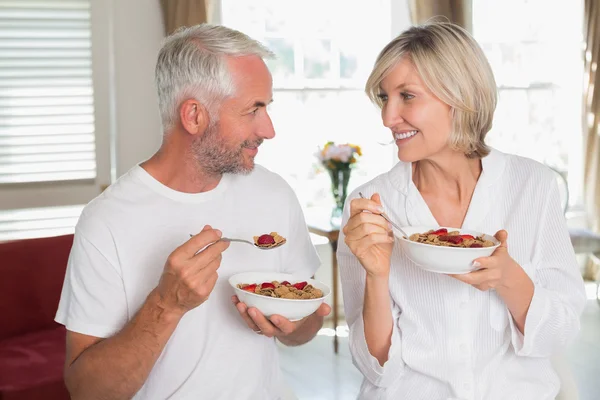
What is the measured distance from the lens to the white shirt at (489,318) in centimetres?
165

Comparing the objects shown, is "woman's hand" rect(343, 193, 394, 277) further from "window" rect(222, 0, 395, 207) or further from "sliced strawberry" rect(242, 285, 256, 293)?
"window" rect(222, 0, 395, 207)

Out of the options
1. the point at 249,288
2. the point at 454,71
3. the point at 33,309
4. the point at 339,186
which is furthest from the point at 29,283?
the point at 454,71

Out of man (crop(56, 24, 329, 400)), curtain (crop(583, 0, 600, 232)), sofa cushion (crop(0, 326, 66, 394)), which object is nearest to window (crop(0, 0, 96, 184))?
sofa cushion (crop(0, 326, 66, 394))

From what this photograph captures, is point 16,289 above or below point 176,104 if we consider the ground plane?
below

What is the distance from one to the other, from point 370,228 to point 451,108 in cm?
40

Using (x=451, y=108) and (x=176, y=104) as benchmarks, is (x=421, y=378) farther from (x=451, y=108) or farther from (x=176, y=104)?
(x=176, y=104)

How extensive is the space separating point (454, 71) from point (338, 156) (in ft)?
8.60

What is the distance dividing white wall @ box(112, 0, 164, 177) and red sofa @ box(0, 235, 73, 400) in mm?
1391

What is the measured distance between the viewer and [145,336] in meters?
1.53

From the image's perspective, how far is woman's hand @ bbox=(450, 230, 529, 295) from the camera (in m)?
1.44

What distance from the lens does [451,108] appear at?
1717mm

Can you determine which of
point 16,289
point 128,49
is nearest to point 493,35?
point 128,49

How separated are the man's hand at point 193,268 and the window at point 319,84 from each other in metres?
3.63

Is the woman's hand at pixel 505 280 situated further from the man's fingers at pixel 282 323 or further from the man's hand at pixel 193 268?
the man's hand at pixel 193 268
